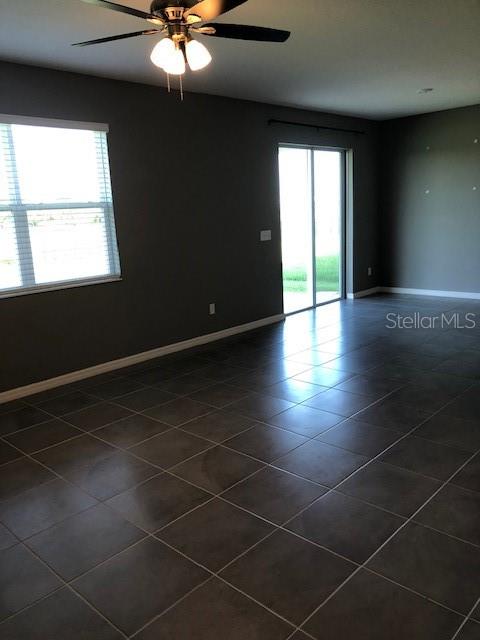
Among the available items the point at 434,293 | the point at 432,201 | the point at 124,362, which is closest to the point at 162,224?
the point at 124,362

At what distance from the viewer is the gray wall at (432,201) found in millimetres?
6723

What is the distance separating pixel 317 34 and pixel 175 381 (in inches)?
107

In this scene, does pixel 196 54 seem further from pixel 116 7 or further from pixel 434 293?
pixel 434 293

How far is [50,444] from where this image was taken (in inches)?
122

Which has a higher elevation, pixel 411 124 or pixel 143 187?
pixel 411 124

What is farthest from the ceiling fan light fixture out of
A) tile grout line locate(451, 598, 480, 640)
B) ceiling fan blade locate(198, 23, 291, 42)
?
tile grout line locate(451, 598, 480, 640)

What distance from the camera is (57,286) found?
4090 millimetres

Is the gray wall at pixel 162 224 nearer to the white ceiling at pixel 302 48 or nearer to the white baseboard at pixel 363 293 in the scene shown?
the white ceiling at pixel 302 48

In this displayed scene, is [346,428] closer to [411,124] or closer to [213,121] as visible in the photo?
[213,121]

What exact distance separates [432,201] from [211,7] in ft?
18.6

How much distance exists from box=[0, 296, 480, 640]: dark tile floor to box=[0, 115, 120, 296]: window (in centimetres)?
98

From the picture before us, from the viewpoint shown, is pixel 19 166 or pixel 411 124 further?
pixel 411 124

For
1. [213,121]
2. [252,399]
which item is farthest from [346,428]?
[213,121]

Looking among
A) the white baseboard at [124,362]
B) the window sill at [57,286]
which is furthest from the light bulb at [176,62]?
the white baseboard at [124,362]
